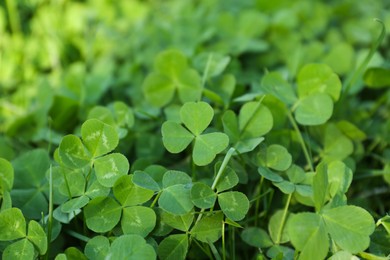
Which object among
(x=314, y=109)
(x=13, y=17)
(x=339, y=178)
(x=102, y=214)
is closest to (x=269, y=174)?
(x=339, y=178)

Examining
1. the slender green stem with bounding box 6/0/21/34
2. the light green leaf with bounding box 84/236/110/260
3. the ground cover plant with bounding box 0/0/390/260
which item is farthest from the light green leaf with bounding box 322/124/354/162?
the slender green stem with bounding box 6/0/21/34

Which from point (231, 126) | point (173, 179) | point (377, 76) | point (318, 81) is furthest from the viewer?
point (377, 76)

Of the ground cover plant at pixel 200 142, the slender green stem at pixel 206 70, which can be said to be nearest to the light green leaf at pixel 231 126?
the ground cover plant at pixel 200 142

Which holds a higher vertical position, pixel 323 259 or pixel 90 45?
pixel 323 259

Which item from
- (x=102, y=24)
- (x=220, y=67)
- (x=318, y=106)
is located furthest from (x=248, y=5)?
(x=318, y=106)

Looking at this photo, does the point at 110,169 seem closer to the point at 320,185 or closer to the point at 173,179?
the point at 173,179

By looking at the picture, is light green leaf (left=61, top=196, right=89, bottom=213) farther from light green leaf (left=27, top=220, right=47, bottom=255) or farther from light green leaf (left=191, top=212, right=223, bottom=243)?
light green leaf (left=191, top=212, right=223, bottom=243)

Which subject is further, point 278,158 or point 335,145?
point 335,145

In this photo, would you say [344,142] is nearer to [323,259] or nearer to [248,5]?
[323,259]
